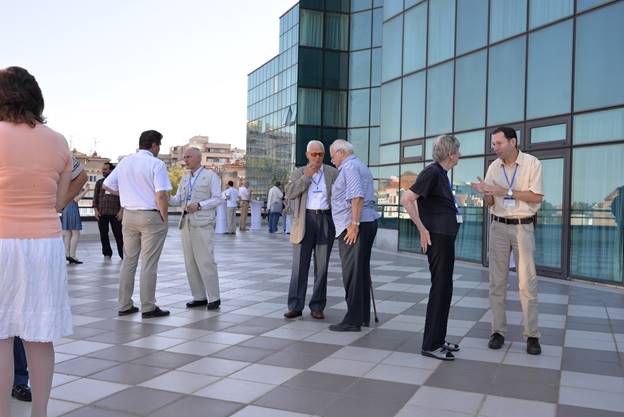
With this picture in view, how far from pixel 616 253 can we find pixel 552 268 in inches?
49.0

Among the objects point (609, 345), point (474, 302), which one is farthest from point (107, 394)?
point (474, 302)

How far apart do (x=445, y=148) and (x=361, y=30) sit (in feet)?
85.6

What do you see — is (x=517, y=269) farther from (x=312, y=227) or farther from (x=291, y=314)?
(x=291, y=314)

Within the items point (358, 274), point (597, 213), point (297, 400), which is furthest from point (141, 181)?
point (597, 213)

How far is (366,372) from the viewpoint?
14.5 ft

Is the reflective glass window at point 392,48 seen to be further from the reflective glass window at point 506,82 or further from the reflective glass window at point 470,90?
the reflective glass window at point 506,82

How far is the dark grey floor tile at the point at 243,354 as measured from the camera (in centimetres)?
477

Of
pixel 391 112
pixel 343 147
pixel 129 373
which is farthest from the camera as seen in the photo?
pixel 391 112

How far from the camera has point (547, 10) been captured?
11250mm

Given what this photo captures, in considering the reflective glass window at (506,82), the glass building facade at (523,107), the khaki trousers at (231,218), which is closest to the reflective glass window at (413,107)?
the glass building facade at (523,107)

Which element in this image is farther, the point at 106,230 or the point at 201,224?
the point at 106,230

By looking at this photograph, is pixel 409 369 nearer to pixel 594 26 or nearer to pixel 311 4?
pixel 594 26

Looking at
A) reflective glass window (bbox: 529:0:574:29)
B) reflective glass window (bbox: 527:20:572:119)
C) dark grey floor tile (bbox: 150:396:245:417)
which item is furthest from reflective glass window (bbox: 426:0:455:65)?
dark grey floor tile (bbox: 150:396:245:417)

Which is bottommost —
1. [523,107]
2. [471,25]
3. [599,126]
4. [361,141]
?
[599,126]
